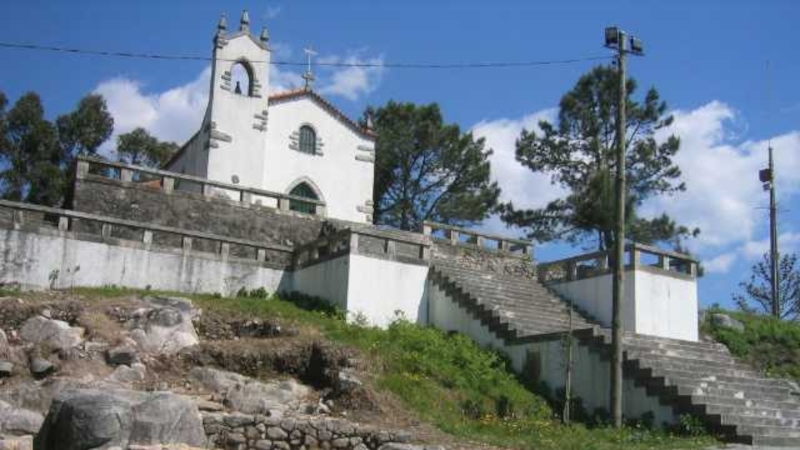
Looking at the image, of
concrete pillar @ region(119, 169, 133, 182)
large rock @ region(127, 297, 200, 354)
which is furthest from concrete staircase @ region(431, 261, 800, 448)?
concrete pillar @ region(119, 169, 133, 182)

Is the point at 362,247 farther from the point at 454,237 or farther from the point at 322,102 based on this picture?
the point at 322,102

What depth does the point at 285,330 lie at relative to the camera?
67.4 ft

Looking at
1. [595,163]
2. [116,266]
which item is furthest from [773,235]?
[116,266]

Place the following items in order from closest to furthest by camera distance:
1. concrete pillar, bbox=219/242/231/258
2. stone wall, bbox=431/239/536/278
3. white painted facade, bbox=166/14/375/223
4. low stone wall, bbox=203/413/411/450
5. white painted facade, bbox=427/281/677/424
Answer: low stone wall, bbox=203/413/411/450, white painted facade, bbox=427/281/677/424, concrete pillar, bbox=219/242/231/258, stone wall, bbox=431/239/536/278, white painted facade, bbox=166/14/375/223

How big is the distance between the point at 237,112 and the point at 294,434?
2089 cm

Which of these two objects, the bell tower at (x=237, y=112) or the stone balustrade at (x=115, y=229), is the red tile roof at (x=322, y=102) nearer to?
the bell tower at (x=237, y=112)

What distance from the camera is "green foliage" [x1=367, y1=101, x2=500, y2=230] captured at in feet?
132

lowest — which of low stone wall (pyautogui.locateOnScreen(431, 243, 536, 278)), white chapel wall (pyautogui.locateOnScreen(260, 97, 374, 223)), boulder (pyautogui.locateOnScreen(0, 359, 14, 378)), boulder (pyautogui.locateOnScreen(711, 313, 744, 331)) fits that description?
boulder (pyautogui.locateOnScreen(0, 359, 14, 378))

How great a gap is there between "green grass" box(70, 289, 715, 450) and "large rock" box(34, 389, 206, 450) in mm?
5228

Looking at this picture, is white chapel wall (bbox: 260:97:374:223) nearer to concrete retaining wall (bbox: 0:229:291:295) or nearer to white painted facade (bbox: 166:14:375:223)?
white painted facade (bbox: 166:14:375:223)

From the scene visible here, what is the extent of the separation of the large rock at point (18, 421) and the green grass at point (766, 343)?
60.1ft

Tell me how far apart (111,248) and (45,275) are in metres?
1.68

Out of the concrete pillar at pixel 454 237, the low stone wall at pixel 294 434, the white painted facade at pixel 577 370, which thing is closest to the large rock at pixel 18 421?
the low stone wall at pixel 294 434

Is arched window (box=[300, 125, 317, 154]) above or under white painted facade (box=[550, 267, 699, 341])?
above
